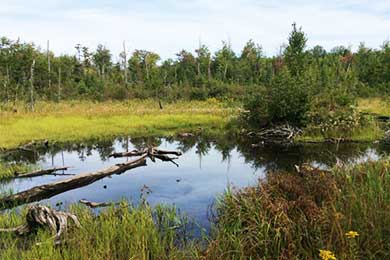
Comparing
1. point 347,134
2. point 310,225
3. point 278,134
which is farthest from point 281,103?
point 310,225

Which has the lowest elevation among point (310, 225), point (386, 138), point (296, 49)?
point (386, 138)

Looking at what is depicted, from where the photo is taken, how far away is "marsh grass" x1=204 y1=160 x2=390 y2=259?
199 inches

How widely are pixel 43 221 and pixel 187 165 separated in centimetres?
873

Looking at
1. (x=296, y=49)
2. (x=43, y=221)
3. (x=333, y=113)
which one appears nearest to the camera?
(x=43, y=221)

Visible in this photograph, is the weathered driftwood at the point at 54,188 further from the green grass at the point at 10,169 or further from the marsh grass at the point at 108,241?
the green grass at the point at 10,169

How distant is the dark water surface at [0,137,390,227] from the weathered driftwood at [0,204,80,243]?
2778 millimetres

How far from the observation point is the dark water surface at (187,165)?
10625 millimetres

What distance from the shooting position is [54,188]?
10242mm

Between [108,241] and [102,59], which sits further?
[102,59]

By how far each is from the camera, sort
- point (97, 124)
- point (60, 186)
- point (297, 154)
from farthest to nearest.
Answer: point (97, 124)
point (297, 154)
point (60, 186)

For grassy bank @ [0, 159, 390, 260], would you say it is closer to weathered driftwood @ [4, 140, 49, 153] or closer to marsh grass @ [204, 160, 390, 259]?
marsh grass @ [204, 160, 390, 259]

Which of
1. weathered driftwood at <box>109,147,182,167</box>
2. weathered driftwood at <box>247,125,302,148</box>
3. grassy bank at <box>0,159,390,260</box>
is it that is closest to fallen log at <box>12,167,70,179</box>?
weathered driftwood at <box>109,147,182,167</box>

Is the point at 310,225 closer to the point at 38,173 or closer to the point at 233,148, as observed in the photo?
the point at 38,173

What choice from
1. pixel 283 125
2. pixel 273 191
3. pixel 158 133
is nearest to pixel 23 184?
pixel 273 191
